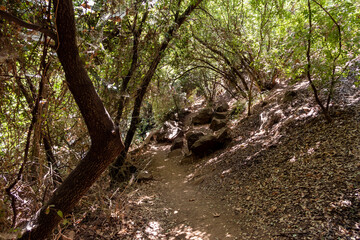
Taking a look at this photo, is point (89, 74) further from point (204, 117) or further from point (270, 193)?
point (204, 117)

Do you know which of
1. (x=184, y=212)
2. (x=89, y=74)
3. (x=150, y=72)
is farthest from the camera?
(x=150, y=72)

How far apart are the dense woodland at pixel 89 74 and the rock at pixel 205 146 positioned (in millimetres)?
1473

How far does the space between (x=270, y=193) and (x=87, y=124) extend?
139 inches

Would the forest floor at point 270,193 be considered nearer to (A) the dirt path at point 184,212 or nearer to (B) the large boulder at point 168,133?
(A) the dirt path at point 184,212

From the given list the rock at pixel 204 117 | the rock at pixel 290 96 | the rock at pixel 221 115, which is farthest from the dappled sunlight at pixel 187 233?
the rock at pixel 204 117

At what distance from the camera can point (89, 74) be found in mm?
4637

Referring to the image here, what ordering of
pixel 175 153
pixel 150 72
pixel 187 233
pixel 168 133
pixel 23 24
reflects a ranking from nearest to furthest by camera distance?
1. pixel 23 24
2. pixel 187 233
3. pixel 150 72
4. pixel 175 153
5. pixel 168 133

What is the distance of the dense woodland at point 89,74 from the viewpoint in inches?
104

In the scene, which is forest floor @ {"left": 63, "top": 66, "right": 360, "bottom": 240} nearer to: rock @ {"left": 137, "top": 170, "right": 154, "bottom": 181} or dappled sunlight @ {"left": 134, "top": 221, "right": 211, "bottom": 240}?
dappled sunlight @ {"left": 134, "top": 221, "right": 211, "bottom": 240}

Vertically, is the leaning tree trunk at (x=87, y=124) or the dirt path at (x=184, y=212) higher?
the leaning tree trunk at (x=87, y=124)

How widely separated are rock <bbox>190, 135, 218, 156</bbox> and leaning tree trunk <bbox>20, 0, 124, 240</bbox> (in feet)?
19.0

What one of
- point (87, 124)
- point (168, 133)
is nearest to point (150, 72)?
point (87, 124)

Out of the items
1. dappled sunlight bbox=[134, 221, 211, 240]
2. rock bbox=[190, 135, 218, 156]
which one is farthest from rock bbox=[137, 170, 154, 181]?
dappled sunlight bbox=[134, 221, 211, 240]

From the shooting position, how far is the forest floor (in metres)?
3.21
